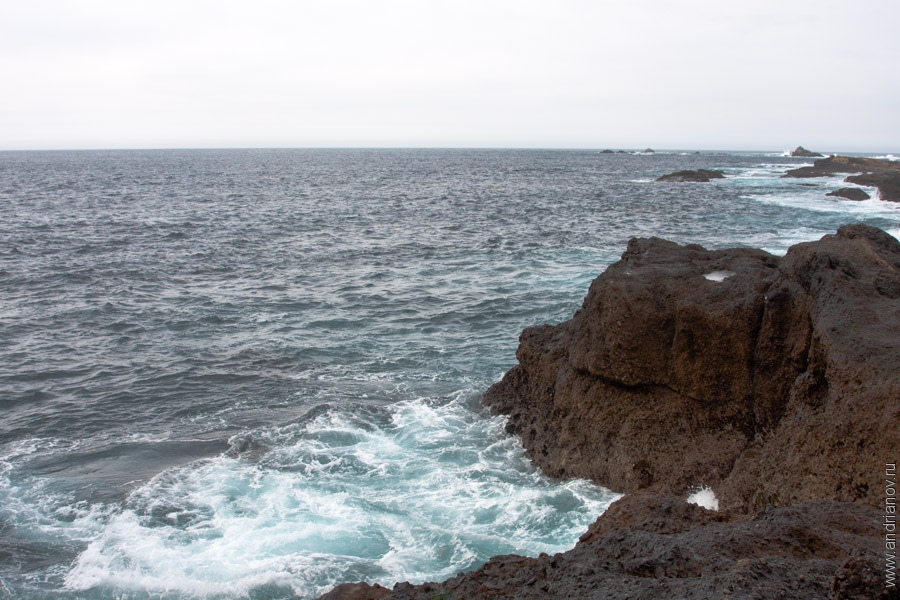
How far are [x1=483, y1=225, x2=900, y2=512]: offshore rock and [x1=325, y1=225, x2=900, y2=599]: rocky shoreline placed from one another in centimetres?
2

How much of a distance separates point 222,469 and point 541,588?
276 inches

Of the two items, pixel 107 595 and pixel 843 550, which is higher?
pixel 843 550

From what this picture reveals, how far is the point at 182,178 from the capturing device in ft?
249

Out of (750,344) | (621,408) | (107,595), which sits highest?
(750,344)

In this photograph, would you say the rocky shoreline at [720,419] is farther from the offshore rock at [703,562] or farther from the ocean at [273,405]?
the ocean at [273,405]

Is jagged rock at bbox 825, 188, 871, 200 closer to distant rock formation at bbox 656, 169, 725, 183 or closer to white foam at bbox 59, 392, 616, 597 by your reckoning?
distant rock formation at bbox 656, 169, 725, 183

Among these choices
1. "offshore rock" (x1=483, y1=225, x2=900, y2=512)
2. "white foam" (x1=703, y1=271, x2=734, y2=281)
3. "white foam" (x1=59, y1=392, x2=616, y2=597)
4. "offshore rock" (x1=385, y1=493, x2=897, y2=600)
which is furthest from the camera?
"white foam" (x1=703, y1=271, x2=734, y2=281)

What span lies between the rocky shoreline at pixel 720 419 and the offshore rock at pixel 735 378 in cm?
2

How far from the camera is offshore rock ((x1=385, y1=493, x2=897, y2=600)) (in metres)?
3.74

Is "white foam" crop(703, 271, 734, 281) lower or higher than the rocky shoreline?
higher

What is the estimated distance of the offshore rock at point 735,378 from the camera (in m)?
6.29

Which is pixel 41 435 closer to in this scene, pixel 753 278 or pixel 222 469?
pixel 222 469

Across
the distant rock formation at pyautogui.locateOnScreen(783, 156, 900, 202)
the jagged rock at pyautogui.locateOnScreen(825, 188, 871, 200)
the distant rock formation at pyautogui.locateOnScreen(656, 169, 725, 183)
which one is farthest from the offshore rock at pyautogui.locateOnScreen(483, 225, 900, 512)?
the distant rock formation at pyautogui.locateOnScreen(656, 169, 725, 183)

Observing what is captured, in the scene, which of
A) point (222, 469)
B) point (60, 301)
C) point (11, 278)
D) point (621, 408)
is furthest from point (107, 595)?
point (11, 278)
